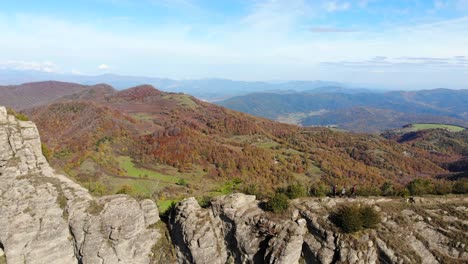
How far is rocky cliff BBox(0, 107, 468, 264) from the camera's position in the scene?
960 inches

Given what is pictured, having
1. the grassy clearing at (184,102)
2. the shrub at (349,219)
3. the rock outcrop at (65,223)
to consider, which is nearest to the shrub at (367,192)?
the shrub at (349,219)

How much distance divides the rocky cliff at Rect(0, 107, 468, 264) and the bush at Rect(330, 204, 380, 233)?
0.63 m

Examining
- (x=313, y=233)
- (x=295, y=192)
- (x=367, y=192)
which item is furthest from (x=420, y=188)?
(x=313, y=233)

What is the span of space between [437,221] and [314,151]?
10340 centimetres

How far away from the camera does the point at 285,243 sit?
2531cm

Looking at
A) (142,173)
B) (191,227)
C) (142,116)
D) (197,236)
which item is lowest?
(142,173)

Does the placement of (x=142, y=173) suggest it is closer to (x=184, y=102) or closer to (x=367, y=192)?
(x=367, y=192)

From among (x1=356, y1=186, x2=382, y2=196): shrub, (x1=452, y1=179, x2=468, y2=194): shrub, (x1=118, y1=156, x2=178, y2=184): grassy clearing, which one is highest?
(x1=452, y1=179, x2=468, y2=194): shrub

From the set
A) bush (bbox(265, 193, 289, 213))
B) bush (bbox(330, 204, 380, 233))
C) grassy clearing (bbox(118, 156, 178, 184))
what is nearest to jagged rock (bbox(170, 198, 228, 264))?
bush (bbox(265, 193, 289, 213))

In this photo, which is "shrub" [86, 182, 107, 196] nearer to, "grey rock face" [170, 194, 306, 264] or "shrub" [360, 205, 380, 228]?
"grey rock face" [170, 194, 306, 264]

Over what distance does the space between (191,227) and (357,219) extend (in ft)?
49.8

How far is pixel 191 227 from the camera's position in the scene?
2842cm

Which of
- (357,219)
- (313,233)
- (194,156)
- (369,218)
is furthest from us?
(194,156)

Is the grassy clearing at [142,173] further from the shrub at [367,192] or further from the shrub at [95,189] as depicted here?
the shrub at [367,192]
